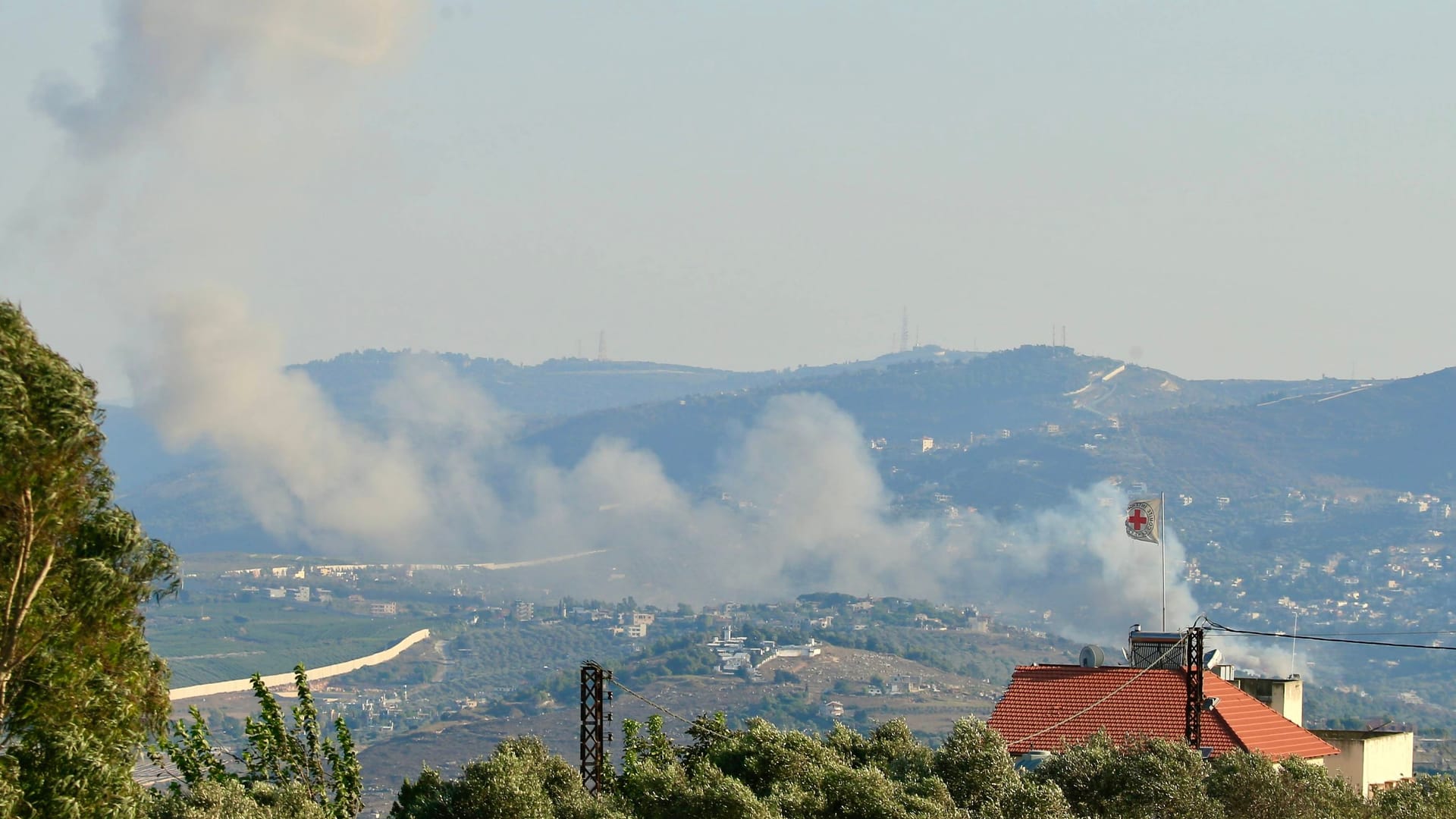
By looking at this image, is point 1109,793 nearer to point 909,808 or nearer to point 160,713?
point 909,808

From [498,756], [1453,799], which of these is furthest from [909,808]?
[1453,799]

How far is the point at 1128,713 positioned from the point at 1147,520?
18.5 meters

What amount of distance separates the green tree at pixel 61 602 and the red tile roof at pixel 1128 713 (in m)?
39.4

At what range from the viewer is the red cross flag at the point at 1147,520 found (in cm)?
8894

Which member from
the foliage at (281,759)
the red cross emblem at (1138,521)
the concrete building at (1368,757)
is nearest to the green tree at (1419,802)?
the concrete building at (1368,757)

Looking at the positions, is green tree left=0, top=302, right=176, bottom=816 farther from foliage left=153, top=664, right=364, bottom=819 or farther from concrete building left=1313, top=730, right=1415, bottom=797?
concrete building left=1313, top=730, right=1415, bottom=797

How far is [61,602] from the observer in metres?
37.7

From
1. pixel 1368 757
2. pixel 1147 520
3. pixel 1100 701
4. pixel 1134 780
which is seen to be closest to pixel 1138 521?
pixel 1147 520

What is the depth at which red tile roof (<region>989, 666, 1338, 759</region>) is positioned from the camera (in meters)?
71.6

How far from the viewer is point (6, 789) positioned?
3519 cm

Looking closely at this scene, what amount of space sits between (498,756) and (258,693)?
1038 centimetres

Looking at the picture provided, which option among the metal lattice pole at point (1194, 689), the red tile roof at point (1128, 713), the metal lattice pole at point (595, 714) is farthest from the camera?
the red tile roof at point (1128, 713)

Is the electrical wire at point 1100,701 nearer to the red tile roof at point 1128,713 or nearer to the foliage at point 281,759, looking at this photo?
the red tile roof at point 1128,713

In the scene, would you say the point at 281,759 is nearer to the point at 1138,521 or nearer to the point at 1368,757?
the point at 1368,757
